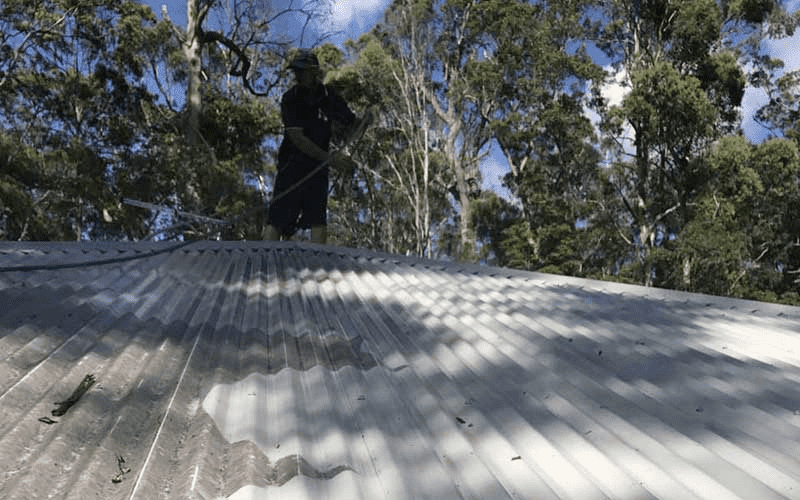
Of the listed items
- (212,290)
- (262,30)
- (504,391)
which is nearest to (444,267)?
(212,290)

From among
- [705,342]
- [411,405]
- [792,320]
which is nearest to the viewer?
[411,405]

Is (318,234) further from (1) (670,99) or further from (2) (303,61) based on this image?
(1) (670,99)

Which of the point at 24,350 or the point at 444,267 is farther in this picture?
the point at 444,267

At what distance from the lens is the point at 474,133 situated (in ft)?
67.2

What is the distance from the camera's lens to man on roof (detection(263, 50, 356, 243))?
5504 millimetres

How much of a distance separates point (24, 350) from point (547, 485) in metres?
1.51

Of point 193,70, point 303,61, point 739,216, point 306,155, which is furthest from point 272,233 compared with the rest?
point 739,216

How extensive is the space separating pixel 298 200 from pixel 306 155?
40 centimetres

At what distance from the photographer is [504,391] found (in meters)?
1.88

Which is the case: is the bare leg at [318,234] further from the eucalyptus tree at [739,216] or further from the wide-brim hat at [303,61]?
the eucalyptus tree at [739,216]

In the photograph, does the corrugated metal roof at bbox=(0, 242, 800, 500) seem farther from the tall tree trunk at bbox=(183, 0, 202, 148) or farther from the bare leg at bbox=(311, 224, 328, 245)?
the tall tree trunk at bbox=(183, 0, 202, 148)

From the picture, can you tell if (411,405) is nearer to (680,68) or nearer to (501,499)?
(501,499)

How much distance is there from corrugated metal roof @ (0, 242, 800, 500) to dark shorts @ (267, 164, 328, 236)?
2515 mm

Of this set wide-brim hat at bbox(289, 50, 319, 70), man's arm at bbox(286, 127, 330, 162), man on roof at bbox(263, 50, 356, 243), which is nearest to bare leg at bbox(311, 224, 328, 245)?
man on roof at bbox(263, 50, 356, 243)
